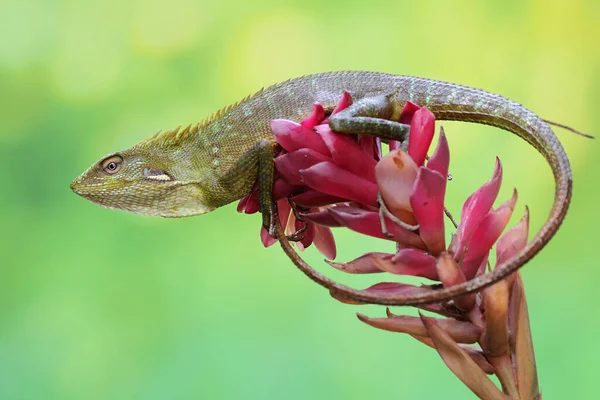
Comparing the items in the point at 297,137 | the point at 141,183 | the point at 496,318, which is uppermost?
the point at 297,137

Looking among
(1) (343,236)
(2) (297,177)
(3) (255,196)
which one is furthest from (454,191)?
(2) (297,177)

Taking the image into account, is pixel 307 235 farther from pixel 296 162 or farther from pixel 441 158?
pixel 441 158

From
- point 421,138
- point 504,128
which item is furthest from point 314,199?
point 504,128

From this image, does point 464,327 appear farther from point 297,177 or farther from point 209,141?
point 209,141

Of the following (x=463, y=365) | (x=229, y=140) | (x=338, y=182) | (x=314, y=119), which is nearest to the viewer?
(x=463, y=365)

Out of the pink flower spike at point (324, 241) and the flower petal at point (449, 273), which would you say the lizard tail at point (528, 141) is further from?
the pink flower spike at point (324, 241)

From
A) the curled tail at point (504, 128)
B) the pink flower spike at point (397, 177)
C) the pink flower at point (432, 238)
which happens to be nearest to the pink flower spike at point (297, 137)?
the pink flower at point (432, 238)
